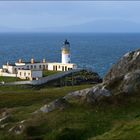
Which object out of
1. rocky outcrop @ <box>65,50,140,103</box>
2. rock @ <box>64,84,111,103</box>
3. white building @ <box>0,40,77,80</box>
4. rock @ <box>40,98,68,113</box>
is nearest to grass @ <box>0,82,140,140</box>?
rock @ <box>40,98,68,113</box>

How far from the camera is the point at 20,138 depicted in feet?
130

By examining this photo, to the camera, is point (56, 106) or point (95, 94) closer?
point (56, 106)

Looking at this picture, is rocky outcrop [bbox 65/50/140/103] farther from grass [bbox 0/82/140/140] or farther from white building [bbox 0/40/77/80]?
white building [bbox 0/40/77/80]

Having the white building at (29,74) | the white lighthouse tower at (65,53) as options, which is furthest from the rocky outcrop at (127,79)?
the white lighthouse tower at (65,53)

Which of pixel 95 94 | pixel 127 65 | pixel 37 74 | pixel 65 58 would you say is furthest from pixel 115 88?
pixel 65 58

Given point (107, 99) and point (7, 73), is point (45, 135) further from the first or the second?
point (7, 73)

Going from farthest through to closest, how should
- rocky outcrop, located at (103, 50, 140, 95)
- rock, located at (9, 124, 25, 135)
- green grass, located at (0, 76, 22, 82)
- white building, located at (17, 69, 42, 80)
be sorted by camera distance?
white building, located at (17, 69, 42, 80), green grass, located at (0, 76, 22, 82), rocky outcrop, located at (103, 50, 140, 95), rock, located at (9, 124, 25, 135)

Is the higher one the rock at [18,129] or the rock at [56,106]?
the rock at [56,106]

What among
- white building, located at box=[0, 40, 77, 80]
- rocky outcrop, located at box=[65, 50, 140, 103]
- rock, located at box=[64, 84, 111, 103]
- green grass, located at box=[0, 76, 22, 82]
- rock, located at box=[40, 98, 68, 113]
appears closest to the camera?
rock, located at box=[40, 98, 68, 113]

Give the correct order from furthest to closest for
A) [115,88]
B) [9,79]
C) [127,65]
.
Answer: [9,79]
[127,65]
[115,88]

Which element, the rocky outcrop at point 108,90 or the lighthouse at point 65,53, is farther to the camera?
the lighthouse at point 65,53

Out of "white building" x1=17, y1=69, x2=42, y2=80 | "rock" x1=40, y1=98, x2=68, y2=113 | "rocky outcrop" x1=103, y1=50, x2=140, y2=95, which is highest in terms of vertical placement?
"rocky outcrop" x1=103, y1=50, x2=140, y2=95

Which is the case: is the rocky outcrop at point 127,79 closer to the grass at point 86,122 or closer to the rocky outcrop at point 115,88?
the rocky outcrop at point 115,88

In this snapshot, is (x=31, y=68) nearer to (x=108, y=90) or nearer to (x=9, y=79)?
(x=9, y=79)
